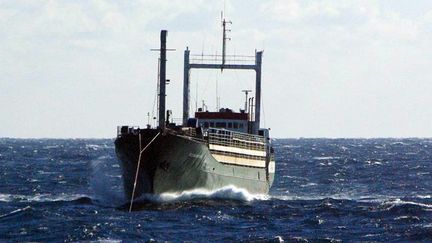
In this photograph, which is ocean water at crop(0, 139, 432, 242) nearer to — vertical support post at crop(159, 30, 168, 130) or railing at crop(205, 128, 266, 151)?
railing at crop(205, 128, 266, 151)

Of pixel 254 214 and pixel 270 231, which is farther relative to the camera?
pixel 254 214

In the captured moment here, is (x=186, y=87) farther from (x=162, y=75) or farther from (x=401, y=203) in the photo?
(x=401, y=203)

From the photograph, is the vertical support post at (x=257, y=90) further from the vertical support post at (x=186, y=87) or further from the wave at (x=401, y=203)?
the wave at (x=401, y=203)

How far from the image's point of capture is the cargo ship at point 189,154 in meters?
62.2

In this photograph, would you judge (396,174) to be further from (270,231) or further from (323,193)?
(270,231)

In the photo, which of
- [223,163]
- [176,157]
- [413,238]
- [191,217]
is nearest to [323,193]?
[223,163]

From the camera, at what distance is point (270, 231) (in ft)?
166

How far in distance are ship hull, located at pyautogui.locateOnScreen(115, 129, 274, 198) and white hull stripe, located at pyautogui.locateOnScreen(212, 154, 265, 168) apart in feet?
1.18

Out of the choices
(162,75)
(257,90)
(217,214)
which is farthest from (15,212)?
(257,90)

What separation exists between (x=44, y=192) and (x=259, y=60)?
17823 mm

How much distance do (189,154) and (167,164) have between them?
1.53 meters

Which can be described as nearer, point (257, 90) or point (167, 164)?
point (167, 164)

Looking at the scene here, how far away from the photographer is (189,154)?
63.0 metres

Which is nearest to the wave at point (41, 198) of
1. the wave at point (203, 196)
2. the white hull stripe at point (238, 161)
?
the wave at point (203, 196)
